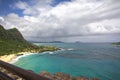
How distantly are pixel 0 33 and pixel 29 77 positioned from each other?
441ft

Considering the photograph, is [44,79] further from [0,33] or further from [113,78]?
[0,33]

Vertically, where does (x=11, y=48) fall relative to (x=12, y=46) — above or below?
below

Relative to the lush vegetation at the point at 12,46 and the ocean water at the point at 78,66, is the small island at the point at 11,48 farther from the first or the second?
the ocean water at the point at 78,66

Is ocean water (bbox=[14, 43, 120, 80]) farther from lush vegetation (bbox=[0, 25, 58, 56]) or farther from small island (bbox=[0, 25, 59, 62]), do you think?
lush vegetation (bbox=[0, 25, 58, 56])

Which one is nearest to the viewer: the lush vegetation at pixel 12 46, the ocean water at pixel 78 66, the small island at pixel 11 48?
the ocean water at pixel 78 66

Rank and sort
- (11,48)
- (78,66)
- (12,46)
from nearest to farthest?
(78,66)
(11,48)
(12,46)

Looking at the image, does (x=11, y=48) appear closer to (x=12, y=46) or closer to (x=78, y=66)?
(x=12, y=46)

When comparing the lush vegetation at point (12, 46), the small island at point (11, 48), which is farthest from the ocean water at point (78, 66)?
the lush vegetation at point (12, 46)

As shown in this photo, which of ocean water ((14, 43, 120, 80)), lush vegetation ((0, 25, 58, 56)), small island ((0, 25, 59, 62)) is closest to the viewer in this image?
ocean water ((14, 43, 120, 80))

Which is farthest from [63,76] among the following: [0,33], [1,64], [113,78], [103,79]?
[0,33]

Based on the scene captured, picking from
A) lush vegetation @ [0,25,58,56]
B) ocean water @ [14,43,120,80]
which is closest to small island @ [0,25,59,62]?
lush vegetation @ [0,25,58,56]

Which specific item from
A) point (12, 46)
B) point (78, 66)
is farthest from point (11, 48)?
point (78, 66)

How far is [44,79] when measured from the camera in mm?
1365

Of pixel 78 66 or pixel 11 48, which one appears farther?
pixel 11 48
